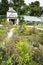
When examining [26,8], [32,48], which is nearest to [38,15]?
[26,8]

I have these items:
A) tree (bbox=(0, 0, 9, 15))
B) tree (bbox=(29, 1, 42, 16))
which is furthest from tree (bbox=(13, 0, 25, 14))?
tree (bbox=(29, 1, 42, 16))

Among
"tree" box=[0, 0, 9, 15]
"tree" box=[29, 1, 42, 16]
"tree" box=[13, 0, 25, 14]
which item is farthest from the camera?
"tree" box=[29, 1, 42, 16]

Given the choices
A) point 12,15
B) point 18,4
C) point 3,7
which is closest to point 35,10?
point 18,4

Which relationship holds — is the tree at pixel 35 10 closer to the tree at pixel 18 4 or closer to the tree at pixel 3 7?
the tree at pixel 18 4

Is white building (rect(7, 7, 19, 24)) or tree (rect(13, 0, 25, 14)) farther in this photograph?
tree (rect(13, 0, 25, 14))

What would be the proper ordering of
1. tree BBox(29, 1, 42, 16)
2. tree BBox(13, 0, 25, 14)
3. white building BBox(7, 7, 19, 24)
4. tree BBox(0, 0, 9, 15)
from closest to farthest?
white building BBox(7, 7, 19, 24) → tree BBox(0, 0, 9, 15) → tree BBox(13, 0, 25, 14) → tree BBox(29, 1, 42, 16)

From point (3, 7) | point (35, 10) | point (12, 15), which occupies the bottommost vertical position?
point (35, 10)

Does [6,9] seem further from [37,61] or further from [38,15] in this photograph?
[37,61]

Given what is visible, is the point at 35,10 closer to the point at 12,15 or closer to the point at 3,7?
the point at 3,7

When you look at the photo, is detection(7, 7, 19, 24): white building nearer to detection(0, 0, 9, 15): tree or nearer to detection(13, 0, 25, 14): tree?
detection(0, 0, 9, 15): tree

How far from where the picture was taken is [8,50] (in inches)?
397

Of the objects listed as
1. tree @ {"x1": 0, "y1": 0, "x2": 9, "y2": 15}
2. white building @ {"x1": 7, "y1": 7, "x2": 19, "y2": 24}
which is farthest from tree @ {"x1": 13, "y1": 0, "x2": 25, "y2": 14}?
white building @ {"x1": 7, "y1": 7, "x2": 19, "y2": 24}

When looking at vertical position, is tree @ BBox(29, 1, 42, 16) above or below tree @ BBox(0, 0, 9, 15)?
below

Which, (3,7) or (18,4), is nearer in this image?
(3,7)
